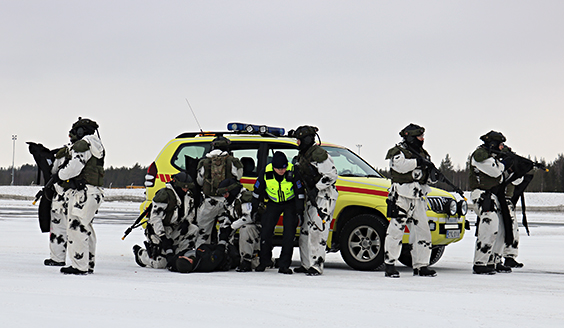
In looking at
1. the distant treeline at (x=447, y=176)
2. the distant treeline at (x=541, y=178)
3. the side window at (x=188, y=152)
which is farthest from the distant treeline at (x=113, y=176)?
the side window at (x=188, y=152)

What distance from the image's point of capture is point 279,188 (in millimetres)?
8195

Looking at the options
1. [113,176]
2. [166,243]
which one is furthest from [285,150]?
[113,176]

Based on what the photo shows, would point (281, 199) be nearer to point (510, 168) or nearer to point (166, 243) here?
point (166, 243)

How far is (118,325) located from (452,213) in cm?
558

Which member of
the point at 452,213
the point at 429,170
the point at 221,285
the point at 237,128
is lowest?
the point at 221,285

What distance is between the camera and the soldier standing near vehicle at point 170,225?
834cm

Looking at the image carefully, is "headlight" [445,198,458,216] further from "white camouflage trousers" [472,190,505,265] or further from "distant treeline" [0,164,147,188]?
"distant treeline" [0,164,147,188]

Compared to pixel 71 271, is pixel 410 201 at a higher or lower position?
higher

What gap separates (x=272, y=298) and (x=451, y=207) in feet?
12.6

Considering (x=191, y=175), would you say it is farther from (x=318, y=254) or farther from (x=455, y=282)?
(x=455, y=282)

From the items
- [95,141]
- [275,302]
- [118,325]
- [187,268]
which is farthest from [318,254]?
[118,325]

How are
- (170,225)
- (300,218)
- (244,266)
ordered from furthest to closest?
1. (170,225)
2. (244,266)
3. (300,218)

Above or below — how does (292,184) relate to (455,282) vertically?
above

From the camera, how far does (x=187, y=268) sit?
802cm
